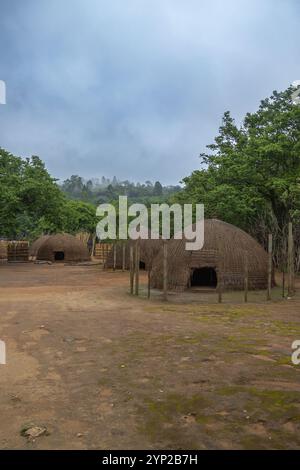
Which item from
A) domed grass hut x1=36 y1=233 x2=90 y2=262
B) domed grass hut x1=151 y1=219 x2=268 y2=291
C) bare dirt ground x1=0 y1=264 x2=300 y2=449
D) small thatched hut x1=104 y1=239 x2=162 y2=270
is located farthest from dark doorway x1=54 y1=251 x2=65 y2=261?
bare dirt ground x1=0 y1=264 x2=300 y2=449

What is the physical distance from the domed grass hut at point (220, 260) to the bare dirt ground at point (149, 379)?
187 inches

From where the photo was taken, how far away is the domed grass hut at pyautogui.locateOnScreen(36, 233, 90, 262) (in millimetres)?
36000

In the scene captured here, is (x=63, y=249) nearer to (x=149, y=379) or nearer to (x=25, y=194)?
(x=25, y=194)

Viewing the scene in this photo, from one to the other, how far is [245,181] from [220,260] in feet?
20.8

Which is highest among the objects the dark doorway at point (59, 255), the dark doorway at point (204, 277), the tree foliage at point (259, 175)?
the tree foliage at point (259, 175)

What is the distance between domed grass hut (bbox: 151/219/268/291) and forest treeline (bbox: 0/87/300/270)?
184 cm

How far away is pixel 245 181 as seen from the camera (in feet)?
68.4

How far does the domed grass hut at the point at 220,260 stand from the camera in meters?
16.3

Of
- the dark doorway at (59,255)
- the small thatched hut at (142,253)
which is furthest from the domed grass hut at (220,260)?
the dark doorway at (59,255)

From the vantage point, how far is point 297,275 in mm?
23328

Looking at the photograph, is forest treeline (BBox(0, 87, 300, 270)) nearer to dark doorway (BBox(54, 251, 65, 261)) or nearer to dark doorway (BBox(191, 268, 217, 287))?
dark doorway (BBox(191, 268, 217, 287))

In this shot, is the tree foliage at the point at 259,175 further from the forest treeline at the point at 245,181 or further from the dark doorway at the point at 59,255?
the dark doorway at the point at 59,255
